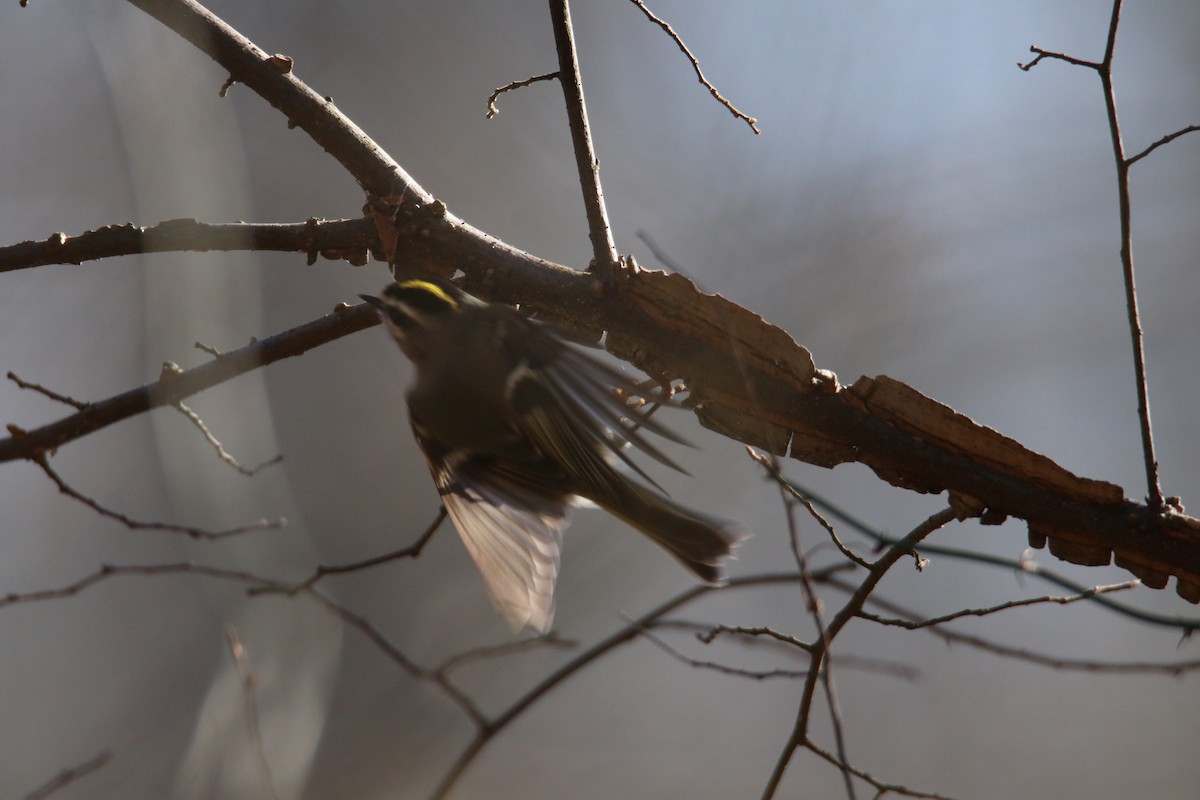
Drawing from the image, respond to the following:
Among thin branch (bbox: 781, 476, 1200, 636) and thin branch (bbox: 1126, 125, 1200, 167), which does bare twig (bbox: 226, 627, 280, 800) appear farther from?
thin branch (bbox: 1126, 125, 1200, 167)

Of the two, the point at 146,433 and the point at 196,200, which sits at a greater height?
the point at 196,200

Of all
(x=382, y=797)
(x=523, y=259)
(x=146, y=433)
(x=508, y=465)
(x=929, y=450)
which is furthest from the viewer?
(x=146, y=433)

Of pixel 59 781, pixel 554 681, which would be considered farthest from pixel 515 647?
pixel 59 781

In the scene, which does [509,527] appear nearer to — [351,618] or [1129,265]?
[351,618]

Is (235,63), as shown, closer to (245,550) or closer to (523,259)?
(523,259)

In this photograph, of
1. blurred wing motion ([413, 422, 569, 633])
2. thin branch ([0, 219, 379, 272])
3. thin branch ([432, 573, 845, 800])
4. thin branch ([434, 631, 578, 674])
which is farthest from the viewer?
blurred wing motion ([413, 422, 569, 633])

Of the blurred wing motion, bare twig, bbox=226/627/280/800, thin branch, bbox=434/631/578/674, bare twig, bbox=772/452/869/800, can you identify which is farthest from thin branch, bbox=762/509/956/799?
bare twig, bbox=226/627/280/800

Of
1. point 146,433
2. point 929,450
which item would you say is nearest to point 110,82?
point 146,433

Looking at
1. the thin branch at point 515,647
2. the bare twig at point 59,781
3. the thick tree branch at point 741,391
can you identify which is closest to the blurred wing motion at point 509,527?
the thin branch at point 515,647
